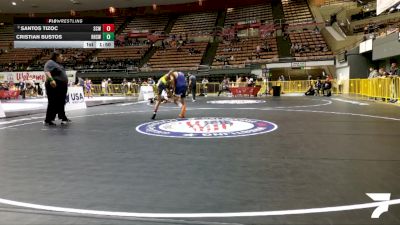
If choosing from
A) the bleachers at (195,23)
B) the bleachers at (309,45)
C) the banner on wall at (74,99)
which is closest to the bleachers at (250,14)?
the bleachers at (195,23)

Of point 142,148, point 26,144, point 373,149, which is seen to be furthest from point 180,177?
point 26,144

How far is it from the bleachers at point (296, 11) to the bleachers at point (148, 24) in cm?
1307

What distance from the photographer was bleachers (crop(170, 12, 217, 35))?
38969 millimetres

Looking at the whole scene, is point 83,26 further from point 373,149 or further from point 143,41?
point 143,41

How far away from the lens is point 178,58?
35.9 metres

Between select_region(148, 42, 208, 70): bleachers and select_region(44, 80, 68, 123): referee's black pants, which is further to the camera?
select_region(148, 42, 208, 70): bleachers

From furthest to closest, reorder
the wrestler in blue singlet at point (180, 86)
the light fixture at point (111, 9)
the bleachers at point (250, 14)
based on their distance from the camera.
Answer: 1. the light fixture at point (111, 9)
2. the bleachers at point (250, 14)
3. the wrestler in blue singlet at point (180, 86)

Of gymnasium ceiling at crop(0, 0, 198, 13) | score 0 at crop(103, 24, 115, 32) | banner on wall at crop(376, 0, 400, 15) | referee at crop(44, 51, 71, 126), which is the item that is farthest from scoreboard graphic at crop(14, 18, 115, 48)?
gymnasium ceiling at crop(0, 0, 198, 13)

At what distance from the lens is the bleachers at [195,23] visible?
38969 mm

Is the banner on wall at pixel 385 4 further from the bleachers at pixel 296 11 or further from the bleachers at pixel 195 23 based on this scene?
the bleachers at pixel 195 23

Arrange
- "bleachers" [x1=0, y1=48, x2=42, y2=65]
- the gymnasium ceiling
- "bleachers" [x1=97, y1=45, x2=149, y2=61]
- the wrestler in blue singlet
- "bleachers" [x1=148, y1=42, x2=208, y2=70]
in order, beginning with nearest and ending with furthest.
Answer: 1. the wrestler in blue singlet
2. "bleachers" [x1=148, y1=42, x2=208, y2=70]
3. the gymnasium ceiling
4. "bleachers" [x1=97, y1=45, x2=149, y2=61]
5. "bleachers" [x1=0, y1=48, x2=42, y2=65]

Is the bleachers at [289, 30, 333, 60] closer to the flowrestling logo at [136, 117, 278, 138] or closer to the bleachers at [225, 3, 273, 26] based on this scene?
the bleachers at [225, 3, 273, 26]

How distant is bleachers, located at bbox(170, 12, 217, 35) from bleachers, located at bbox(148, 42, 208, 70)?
71.6 inches

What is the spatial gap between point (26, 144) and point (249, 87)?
1812 centimetres
